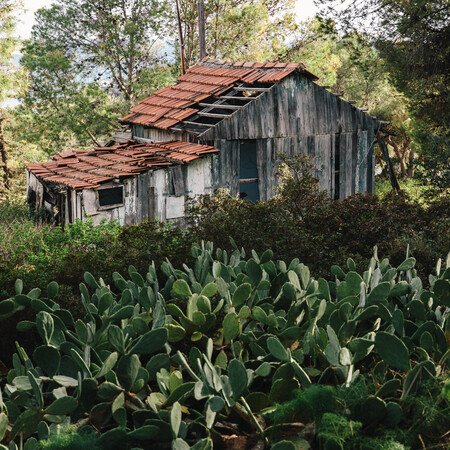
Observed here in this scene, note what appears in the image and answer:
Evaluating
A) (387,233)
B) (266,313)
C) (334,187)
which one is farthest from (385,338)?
(334,187)

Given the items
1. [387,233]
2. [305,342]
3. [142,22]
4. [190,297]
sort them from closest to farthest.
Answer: [305,342], [190,297], [387,233], [142,22]

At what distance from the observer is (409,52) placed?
17.9m

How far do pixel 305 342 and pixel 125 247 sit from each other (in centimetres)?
466

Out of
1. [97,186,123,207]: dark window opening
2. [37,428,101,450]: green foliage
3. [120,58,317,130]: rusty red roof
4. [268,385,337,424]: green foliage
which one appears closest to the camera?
[37,428,101,450]: green foliage

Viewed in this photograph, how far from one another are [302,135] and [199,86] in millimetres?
3419

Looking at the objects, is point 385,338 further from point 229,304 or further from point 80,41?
point 80,41

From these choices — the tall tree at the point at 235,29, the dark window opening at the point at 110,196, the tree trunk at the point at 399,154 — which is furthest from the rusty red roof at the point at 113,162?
the tree trunk at the point at 399,154

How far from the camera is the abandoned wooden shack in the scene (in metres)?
12.8

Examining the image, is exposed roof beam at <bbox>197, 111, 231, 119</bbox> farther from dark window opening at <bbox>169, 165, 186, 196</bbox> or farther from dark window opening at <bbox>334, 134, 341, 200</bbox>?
dark window opening at <bbox>334, 134, 341, 200</bbox>

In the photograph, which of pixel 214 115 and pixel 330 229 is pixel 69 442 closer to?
pixel 330 229

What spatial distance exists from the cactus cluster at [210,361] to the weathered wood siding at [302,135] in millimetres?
10640

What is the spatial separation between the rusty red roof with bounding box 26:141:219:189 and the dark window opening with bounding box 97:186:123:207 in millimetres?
342

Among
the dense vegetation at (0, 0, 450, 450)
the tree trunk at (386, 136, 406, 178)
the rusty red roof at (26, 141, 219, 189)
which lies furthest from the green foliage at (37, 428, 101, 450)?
the tree trunk at (386, 136, 406, 178)

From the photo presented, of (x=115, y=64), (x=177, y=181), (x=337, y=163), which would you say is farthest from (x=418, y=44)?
(x=115, y=64)
